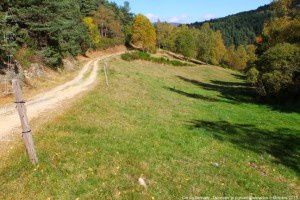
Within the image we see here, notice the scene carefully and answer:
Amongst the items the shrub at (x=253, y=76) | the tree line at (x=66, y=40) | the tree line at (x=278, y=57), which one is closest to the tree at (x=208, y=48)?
the tree line at (x=278, y=57)

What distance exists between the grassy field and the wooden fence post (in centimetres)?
59

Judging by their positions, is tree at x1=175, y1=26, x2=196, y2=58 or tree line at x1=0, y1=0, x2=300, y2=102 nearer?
tree line at x1=0, y1=0, x2=300, y2=102

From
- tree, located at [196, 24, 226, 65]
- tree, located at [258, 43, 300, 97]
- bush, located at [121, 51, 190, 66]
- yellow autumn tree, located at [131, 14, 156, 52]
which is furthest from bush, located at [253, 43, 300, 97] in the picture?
tree, located at [196, 24, 226, 65]

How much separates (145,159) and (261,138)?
12.6m

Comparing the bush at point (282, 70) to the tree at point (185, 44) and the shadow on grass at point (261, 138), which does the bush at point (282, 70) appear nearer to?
the shadow on grass at point (261, 138)

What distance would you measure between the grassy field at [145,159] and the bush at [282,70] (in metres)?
19.2

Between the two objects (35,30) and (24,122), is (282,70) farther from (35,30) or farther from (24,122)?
(24,122)

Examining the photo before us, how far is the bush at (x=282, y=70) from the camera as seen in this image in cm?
4819

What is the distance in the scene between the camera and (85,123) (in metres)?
22.3

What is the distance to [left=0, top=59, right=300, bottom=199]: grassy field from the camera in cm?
1485

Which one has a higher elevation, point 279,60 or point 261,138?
point 279,60

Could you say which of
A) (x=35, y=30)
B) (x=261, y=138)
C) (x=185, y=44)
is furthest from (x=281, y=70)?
(x=185, y=44)

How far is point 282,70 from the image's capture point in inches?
1921

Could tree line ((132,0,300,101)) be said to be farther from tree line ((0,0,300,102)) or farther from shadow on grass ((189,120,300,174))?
shadow on grass ((189,120,300,174))
